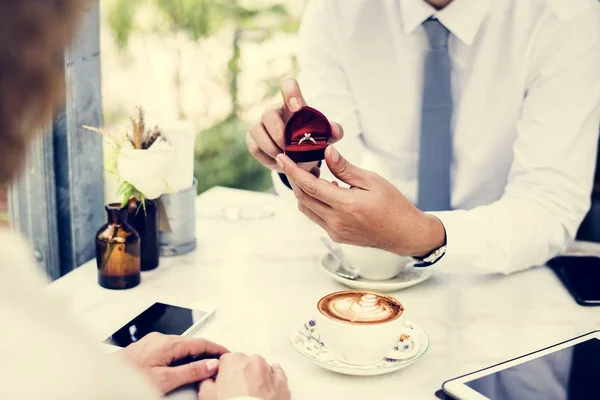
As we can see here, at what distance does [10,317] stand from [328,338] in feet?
2.02

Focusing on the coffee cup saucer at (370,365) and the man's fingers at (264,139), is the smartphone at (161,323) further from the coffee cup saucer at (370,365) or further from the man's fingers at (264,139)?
the man's fingers at (264,139)

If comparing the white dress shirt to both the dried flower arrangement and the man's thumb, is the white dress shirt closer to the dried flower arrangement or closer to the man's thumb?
the man's thumb

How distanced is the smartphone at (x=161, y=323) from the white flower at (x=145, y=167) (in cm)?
25

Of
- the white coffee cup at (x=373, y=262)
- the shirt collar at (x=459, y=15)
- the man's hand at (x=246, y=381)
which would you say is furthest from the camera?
the shirt collar at (x=459, y=15)

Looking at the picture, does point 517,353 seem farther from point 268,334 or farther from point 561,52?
point 561,52

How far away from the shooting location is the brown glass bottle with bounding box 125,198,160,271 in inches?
59.4

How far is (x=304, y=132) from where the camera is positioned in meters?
1.41

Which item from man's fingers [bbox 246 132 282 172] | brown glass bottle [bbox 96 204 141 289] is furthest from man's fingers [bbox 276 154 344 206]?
brown glass bottle [bbox 96 204 141 289]

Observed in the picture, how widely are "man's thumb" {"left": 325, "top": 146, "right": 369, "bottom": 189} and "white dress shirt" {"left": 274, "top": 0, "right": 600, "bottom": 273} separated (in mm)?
260

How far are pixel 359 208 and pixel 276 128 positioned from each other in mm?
292

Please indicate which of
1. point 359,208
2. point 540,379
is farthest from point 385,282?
point 540,379

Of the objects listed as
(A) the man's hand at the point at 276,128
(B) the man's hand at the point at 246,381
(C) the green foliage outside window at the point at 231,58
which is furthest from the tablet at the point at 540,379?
(C) the green foliage outside window at the point at 231,58

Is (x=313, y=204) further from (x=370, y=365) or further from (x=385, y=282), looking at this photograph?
(x=370, y=365)

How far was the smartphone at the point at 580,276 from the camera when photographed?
142 centimetres
